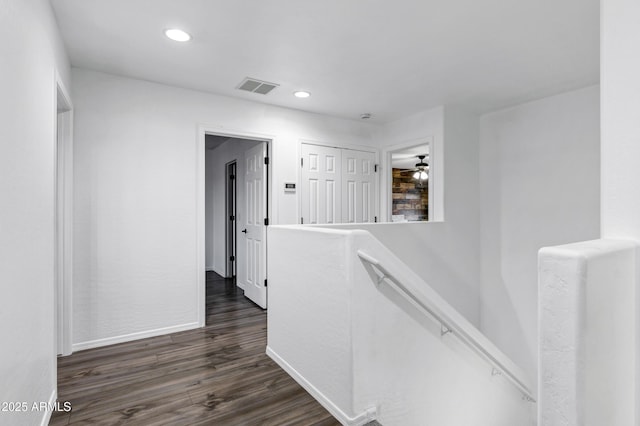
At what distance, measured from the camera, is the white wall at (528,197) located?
3443 mm

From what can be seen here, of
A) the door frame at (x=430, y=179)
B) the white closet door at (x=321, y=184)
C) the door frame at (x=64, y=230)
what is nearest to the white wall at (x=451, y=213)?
the door frame at (x=430, y=179)

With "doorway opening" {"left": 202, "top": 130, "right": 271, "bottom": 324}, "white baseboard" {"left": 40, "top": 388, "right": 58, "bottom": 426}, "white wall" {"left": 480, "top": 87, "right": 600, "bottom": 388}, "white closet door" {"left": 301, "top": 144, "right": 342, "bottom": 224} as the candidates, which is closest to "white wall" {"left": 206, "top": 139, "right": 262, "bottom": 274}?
"doorway opening" {"left": 202, "top": 130, "right": 271, "bottom": 324}

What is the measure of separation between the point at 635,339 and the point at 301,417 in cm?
167

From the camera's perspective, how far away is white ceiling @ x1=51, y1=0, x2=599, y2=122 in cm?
212

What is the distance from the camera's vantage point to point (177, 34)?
2398 mm

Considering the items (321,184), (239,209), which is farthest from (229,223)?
(321,184)

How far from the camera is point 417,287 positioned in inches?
72.7

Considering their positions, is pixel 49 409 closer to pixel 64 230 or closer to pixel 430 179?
pixel 64 230

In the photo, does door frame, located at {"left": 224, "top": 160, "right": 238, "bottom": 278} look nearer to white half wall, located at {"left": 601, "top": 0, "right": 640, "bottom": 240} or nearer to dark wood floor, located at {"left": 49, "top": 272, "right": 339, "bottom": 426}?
dark wood floor, located at {"left": 49, "top": 272, "right": 339, "bottom": 426}

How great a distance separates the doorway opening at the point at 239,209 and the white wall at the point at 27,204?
5.52ft

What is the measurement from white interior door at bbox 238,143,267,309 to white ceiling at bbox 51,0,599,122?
3.03 feet

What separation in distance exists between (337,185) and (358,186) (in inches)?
14.1

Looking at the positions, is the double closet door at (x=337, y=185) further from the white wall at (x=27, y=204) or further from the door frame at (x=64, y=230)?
the white wall at (x=27, y=204)

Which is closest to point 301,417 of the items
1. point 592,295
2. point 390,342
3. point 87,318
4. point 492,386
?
point 390,342
